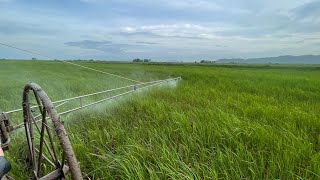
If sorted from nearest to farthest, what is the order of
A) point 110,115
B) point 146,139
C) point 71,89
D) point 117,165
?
point 117,165, point 146,139, point 110,115, point 71,89

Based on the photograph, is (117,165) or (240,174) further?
(117,165)

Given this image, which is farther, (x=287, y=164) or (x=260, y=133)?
(x=260, y=133)

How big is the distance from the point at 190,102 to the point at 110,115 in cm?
241

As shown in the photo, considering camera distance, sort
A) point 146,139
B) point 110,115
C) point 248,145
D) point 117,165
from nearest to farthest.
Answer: point 117,165
point 248,145
point 146,139
point 110,115

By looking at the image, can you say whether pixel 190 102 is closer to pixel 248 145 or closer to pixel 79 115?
pixel 79 115

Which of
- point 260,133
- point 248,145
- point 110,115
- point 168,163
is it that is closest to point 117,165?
→ point 168,163

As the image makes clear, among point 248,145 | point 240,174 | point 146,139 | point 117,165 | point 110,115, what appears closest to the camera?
point 240,174

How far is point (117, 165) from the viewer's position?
9.19ft

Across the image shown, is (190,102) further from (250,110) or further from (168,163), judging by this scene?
(168,163)

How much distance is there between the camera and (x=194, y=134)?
3664 millimetres

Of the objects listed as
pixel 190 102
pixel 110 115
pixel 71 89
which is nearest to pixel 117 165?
pixel 110 115

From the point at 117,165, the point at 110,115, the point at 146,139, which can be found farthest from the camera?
the point at 110,115

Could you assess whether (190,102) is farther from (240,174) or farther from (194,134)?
(240,174)

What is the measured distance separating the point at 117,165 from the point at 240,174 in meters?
1.20
